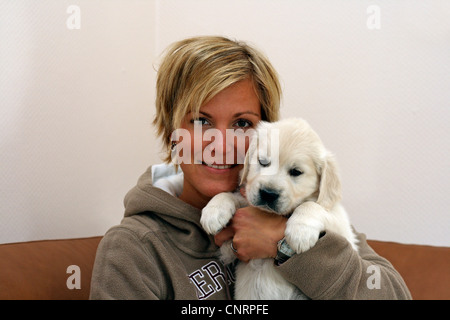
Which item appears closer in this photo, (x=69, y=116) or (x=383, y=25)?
(x=69, y=116)

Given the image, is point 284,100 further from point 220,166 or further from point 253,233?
point 253,233

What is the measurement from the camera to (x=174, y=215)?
1545 mm

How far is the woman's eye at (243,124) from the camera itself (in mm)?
1649

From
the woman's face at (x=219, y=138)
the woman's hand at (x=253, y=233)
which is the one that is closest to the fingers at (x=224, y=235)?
the woman's hand at (x=253, y=233)

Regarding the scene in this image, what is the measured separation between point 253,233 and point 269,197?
14 centimetres

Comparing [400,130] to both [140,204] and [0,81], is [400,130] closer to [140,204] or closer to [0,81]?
[140,204]

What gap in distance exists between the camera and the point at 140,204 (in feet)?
5.16

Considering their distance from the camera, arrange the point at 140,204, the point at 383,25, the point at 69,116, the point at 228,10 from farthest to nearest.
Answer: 1. the point at 228,10
2. the point at 383,25
3. the point at 69,116
4. the point at 140,204

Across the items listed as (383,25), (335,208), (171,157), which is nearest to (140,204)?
(171,157)

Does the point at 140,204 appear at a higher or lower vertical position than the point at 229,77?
lower

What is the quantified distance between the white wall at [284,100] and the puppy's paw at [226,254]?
4.05ft

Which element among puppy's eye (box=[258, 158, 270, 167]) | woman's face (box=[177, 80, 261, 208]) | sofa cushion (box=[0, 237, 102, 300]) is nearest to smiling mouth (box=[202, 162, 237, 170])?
woman's face (box=[177, 80, 261, 208])

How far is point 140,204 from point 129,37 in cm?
165

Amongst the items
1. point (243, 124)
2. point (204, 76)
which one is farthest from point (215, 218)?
point (204, 76)
